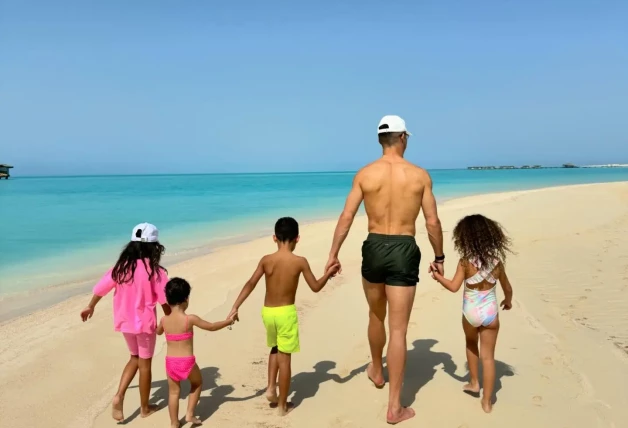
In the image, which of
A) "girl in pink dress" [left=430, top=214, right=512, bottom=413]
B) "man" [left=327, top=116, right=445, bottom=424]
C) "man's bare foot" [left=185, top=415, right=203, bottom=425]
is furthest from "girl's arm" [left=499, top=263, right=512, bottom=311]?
"man's bare foot" [left=185, top=415, right=203, bottom=425]

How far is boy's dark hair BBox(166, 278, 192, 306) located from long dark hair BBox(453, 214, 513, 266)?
226 cm

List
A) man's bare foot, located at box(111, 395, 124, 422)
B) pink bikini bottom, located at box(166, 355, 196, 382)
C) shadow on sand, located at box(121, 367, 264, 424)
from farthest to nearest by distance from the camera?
shadow on sand, located at box(121, 367, 264, 424) < man's bare foot, located at box(111, 395, 124, 422) < pink bikini bottom, located at box(166, 355, 196, 382)

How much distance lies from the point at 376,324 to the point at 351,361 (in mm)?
1006

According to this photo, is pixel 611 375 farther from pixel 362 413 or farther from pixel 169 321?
pixel 169 321

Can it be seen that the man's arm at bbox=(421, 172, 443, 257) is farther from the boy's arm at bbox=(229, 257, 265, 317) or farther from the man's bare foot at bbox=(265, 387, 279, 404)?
the man's bare foot at bbox=(265, 387, 279, 404)

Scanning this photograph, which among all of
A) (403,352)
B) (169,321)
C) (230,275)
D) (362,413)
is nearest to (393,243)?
(403,352)

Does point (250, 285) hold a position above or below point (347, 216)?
below

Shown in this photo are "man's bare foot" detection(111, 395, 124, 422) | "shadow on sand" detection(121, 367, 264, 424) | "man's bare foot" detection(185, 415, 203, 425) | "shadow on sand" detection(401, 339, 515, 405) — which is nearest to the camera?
"man's bare foot" detection(185, 415, 203, 425)

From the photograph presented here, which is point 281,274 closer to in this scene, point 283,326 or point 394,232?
point 283,326

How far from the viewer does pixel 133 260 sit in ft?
12.9

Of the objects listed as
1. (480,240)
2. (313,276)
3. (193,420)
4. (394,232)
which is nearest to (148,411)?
(193,420)

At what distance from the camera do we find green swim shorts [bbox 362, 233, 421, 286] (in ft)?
12.5

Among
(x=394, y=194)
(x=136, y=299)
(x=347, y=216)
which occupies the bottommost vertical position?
(x=136, y=299)

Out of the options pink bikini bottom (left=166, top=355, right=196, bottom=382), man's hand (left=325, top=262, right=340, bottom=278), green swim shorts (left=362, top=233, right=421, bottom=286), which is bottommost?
pink bikini bottom (left=166, top=355, right=196, bottom=382)
